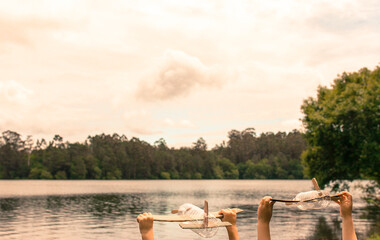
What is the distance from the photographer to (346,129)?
116 ft

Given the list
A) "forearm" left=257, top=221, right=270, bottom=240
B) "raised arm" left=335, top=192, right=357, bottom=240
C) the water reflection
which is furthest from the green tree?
"forearm" left=257, top=221, right=270, bottom=240

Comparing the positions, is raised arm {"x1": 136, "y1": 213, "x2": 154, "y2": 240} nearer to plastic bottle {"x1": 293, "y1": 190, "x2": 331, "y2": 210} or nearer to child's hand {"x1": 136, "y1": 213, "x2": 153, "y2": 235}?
child's hand {"x1": 136, "y1": 213, "x2": 153, "y2": 235}

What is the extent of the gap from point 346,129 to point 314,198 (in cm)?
3369

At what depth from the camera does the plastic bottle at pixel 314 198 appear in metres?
3.87

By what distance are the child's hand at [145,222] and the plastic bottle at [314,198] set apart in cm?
136

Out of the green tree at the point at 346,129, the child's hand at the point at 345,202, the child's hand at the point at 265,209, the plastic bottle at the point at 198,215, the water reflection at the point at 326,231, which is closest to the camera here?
the plastic bottle at the point at 198,215

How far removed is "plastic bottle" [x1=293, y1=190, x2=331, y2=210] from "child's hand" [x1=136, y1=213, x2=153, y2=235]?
136 cm

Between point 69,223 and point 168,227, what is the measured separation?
895cm

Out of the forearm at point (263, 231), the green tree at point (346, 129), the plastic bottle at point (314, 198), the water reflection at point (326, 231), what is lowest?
the water reflection at point (326, 231)

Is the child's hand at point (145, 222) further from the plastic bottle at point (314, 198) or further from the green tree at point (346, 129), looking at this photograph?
the green tree at point (346, 129)

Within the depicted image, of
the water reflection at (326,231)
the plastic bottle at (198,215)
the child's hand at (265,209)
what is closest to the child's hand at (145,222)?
the plastic bottle at (198,215)

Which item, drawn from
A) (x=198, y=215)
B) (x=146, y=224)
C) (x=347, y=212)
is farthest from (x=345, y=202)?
(x=146, y=224)

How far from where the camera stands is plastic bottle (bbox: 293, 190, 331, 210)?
387 cm

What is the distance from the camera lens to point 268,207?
378cm
